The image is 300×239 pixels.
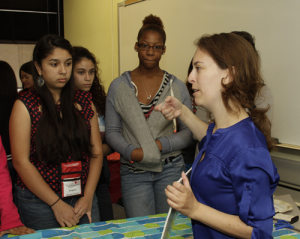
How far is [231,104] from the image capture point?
1.04 m

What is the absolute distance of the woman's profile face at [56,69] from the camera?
166cm

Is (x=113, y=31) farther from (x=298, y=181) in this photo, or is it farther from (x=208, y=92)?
(x=208, y=92)

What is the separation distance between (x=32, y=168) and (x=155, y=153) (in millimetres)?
719

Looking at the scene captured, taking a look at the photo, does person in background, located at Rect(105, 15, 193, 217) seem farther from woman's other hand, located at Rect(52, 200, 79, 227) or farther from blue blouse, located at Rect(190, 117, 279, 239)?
blue blouse, located at Rect(190, 117, 279, 239)

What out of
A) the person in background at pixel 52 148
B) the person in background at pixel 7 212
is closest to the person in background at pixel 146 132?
the person in background at pixel 52 148

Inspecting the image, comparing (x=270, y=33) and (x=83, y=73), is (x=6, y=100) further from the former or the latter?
(x=270, y=33)

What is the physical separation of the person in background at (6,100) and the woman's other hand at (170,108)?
126 cm

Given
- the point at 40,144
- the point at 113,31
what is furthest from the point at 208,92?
the point at 113,31

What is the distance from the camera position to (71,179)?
1.60 metres

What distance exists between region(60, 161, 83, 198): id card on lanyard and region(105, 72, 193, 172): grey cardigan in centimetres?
32

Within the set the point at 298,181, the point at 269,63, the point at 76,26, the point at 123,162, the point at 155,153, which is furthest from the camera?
the point at 76,26

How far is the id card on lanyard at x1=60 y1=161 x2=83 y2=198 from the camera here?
1574 mm

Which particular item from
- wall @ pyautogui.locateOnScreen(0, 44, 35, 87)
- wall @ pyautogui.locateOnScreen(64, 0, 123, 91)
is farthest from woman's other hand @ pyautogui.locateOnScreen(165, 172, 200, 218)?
wall @ pyautogui.locateOnScreen(0, 44, 35, 87)

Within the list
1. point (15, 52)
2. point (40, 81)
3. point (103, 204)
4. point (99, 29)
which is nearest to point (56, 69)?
point (40, 81)
